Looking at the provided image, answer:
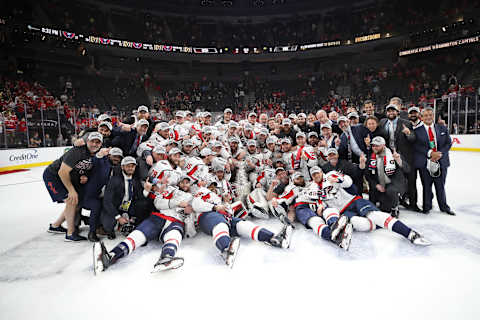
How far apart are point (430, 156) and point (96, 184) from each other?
5.35 metres

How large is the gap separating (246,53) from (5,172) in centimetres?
2200

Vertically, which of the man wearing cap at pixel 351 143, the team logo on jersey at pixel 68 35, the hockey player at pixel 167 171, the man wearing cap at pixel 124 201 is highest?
the team logo on jersey at pixel 68 35

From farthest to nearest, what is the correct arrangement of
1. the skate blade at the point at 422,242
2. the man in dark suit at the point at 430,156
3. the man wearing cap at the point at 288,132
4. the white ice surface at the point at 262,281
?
the man wearing cap at the point at 288,132
the man in dark suit at the point at 430,156
the skate blade at the point at 422,242
the white ice surface at the point at 262,281

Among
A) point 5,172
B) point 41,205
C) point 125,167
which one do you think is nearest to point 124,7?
point 5,172

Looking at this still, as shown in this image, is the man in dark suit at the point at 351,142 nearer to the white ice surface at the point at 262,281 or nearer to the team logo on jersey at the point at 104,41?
the white ice surface at the point at 262,281

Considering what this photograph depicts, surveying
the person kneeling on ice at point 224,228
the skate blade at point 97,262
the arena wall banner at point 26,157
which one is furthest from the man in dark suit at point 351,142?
the arena wall banner at point 26,157

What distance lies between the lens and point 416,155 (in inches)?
179

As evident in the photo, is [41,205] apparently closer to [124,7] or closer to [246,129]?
[246,129]

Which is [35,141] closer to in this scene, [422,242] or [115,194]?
[115,194]

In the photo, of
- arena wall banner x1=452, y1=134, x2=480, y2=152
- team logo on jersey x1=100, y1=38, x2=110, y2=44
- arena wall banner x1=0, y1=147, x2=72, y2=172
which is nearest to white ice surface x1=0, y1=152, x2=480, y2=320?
arena wall banner x1=0, y1=147, x2=72, y2=172

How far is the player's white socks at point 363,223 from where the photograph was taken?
354 cm

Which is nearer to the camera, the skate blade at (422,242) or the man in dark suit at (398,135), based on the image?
the skate blade at (422,242)

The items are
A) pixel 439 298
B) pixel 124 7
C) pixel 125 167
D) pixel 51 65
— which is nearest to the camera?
pixel 439 298

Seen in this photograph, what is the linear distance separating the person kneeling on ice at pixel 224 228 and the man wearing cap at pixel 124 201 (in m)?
0.79
